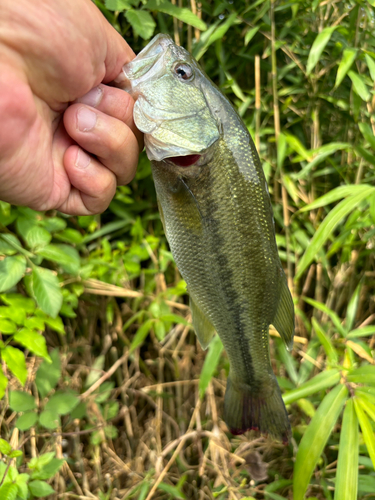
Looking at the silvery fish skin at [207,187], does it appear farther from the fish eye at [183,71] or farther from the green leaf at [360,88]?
the green leaf at [360,88]

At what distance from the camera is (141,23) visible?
3.55ft

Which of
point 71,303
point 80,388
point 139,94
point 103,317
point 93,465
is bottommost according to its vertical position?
point 93,465

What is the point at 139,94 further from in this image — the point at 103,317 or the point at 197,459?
the point at 197,459

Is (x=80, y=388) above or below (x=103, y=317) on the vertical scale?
below

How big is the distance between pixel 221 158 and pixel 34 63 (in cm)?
45

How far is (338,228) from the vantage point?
1.73m

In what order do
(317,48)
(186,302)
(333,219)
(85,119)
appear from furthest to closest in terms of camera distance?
(186,302) → (317,48) → (333,219) → (85,119)

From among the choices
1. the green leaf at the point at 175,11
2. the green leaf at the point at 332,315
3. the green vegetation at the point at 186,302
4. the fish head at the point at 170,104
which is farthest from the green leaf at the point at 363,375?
the green leaf at the point at 175,11

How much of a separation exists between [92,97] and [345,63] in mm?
962

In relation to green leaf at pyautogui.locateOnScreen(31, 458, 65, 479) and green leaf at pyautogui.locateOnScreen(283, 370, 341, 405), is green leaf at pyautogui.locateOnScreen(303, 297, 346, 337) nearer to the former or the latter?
green leaf at pyautogui.locateOnScreen(283, 370, 341, 405)

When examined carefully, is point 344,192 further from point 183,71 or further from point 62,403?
point 62,403

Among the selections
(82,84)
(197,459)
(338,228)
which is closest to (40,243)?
(82,84)

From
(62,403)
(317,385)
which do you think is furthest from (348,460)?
(62,403)

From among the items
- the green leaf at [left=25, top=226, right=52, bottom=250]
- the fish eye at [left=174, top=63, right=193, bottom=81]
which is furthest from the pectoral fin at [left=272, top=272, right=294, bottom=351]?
the green leaf at [left=25, top=226, right=52, bottom=250]
